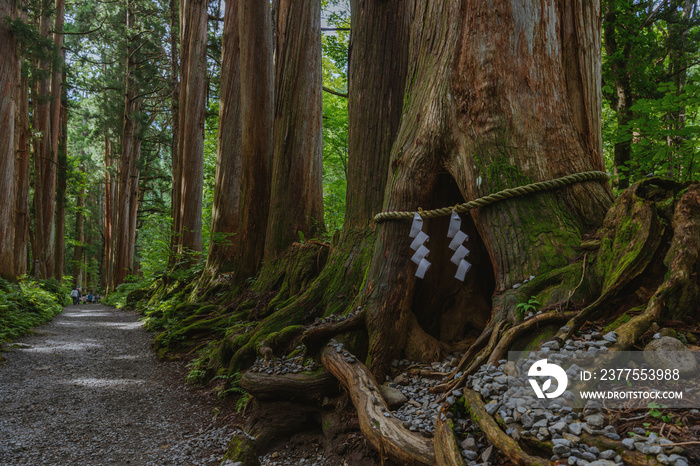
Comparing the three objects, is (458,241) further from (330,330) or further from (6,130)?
(6,130)

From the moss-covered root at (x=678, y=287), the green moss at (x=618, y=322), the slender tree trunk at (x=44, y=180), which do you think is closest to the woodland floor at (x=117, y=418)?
the green moss at (x=618, y=322)

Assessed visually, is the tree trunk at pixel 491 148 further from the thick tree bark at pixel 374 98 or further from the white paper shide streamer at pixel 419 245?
the thick tree bark at pixel 374 98

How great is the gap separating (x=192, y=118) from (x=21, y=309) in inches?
268

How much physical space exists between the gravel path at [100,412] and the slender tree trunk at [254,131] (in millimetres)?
2470

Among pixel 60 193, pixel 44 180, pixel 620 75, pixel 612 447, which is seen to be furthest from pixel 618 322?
pixel 60 193

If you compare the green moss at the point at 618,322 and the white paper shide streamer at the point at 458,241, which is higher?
the white paper shide streamer at the point at 458,241

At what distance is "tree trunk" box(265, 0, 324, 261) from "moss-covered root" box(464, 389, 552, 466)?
16.2ft

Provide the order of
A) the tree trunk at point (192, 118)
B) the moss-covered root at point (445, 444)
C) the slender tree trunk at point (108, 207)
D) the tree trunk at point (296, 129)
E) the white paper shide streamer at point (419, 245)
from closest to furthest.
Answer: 1. the moss-covered root at point (445, 444)
2. the white paper shide streamer at point (419, 245)
3. the tree trunk at point (296, 129)
4. the tree trunk at point (192, 118)
5. the slender tree trunk at point (108, 207)

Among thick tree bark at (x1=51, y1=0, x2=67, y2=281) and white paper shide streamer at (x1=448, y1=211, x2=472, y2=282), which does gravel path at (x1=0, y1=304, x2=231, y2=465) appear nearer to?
white paper shide streamer at (x1=448, y1=211, x2=472, y2=282)

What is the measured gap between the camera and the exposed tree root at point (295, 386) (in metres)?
3.45

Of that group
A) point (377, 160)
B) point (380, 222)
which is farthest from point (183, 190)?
point (380, 222)

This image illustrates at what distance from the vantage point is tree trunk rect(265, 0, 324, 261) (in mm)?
6867

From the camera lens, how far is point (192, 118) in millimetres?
12781

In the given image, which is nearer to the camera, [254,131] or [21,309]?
[254,131]
